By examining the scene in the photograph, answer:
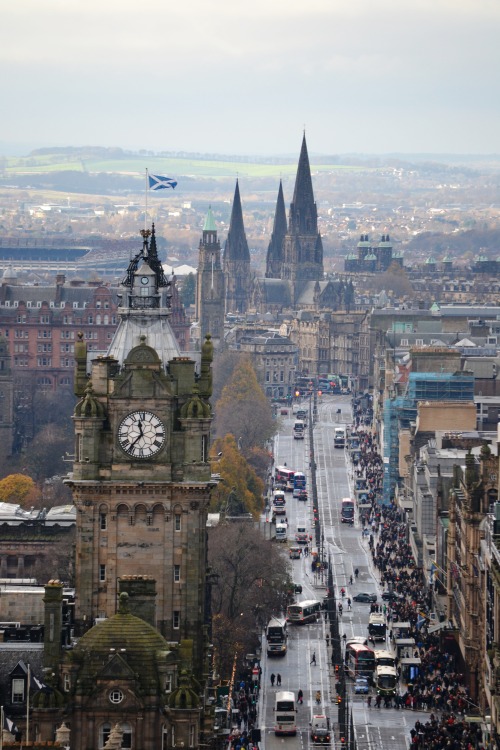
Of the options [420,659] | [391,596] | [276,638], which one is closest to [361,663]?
[420,659]

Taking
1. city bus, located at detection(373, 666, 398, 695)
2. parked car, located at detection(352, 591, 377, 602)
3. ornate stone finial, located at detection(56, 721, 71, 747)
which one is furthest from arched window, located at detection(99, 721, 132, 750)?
parked car, located at detection(352, 591, 377, 602)

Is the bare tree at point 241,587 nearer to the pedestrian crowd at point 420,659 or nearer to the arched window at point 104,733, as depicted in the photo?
the pedestrian crowd at point 420,659

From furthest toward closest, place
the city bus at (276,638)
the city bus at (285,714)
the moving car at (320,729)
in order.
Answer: the city bus at (276,638) < the city bus at (285,714) < the moving car at (320,729)

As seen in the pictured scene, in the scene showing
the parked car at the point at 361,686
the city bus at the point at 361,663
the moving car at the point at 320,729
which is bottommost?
the moving car at the point at 320,729

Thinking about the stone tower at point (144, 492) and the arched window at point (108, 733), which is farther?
the stone tower at point (144, 492)

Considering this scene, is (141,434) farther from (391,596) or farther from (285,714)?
(391,596)

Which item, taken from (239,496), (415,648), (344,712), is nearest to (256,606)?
(415,648)

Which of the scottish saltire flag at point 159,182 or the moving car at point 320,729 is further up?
the scottish saltire flag at point 159,182

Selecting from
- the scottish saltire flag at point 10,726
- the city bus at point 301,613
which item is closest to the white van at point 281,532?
the city bus at point 301,613
